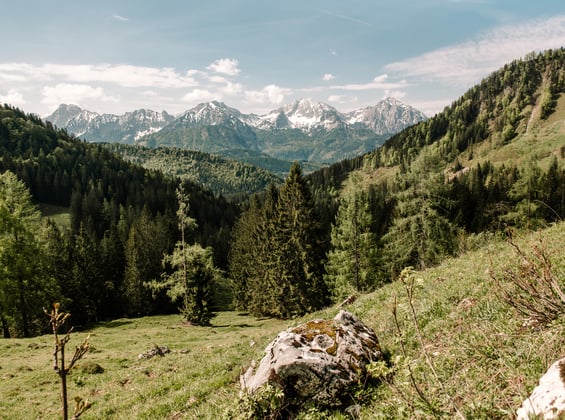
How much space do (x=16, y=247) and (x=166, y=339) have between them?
22956mm

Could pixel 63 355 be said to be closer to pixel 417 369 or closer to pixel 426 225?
pixel 417 369

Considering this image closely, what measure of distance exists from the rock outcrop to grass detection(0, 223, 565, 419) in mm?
718

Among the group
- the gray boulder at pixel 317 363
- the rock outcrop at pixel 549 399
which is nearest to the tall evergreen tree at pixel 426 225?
the gray boulder at pixel 317 363

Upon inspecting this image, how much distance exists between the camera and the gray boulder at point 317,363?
7948mm

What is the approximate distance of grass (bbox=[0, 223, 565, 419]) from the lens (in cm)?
577

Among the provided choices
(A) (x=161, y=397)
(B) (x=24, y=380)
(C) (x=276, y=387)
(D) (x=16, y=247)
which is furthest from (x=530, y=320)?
(D) (x=16, y=247)

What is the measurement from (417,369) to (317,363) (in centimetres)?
237

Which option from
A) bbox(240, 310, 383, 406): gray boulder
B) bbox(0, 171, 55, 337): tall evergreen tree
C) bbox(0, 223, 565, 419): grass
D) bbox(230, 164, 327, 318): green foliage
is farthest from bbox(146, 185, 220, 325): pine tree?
bbox(240, 310, 383, 406): gray boulder

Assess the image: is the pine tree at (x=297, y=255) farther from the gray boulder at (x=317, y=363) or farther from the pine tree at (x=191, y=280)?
the gray boulder at (x=317, y=363)

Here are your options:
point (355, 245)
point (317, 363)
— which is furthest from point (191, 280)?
point (317, 363)

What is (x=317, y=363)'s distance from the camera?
813 cm

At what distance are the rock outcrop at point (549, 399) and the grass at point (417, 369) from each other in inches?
28.3

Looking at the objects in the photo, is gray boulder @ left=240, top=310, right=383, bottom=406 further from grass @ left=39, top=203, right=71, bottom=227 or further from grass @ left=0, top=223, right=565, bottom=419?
grass @ left=39, top=203, right=71, bottom=227

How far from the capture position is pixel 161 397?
13.2 metres
